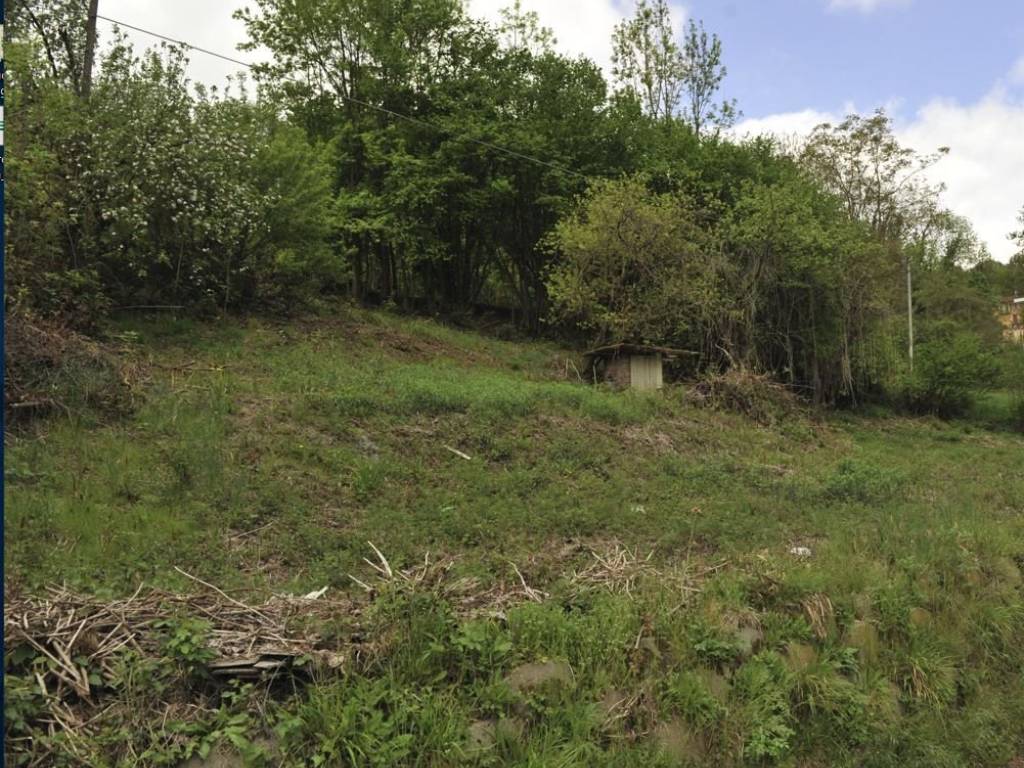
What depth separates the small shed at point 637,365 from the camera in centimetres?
1532

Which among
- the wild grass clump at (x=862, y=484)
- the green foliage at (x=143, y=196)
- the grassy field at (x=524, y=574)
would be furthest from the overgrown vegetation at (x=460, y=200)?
the wild grass clump at (x=862, y=484)

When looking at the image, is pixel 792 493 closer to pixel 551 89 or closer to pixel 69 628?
pixel 69 628

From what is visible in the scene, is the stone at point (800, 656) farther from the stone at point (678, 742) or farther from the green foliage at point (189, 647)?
the green foliage at point (189, 647)

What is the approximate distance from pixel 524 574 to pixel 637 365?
1057 centimetres

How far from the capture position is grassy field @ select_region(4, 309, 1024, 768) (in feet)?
11.0

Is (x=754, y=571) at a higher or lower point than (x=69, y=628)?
lower

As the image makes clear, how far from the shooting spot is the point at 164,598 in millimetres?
3990

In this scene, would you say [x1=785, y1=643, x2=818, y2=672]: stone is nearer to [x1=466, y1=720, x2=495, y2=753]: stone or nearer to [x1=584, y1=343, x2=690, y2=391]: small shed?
[x1=466, y1=720, x2=495, y2=753]: stone

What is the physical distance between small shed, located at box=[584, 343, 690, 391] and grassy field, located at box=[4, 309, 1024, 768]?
4258 mm

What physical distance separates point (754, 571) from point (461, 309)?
69.6 feet

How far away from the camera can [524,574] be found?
538 centimetres

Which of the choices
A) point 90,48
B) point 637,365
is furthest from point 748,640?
point 90,48

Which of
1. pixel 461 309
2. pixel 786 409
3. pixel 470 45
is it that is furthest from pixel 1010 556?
pixel 470 45

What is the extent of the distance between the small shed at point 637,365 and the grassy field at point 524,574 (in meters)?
4.26
